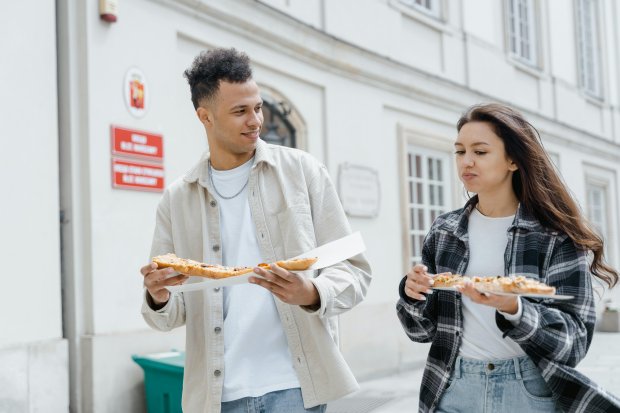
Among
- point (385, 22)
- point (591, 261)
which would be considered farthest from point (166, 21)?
point (591, 261)

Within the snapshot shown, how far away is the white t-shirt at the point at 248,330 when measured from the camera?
95.0 inches

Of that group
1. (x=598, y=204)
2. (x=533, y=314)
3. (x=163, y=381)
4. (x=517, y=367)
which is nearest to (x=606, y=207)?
(x=598, y=204)

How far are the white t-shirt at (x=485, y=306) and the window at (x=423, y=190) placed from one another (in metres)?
6.97

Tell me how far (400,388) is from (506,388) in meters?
5.73

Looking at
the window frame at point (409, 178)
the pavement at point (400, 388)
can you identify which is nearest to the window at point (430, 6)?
the window frame at point (409, 178)

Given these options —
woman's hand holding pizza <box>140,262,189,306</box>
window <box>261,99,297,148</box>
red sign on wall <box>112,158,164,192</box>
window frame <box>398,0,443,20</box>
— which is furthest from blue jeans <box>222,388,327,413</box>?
window frame <box>398,0,443,20</box>

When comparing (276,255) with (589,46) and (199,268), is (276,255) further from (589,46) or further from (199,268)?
(589,46)

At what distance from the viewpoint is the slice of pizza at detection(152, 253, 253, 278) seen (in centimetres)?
230

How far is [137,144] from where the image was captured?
19.0 feet

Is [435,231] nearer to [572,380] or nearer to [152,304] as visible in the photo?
[572,380]

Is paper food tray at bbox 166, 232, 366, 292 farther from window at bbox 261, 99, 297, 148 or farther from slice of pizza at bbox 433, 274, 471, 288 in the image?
window at bbox 261, 99, 297, 148

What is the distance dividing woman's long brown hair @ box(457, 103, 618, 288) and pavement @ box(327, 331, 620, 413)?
13.2 feet

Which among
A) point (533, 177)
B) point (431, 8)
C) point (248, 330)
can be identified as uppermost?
point (431, 8)

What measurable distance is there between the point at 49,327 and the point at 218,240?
3.03 metres
